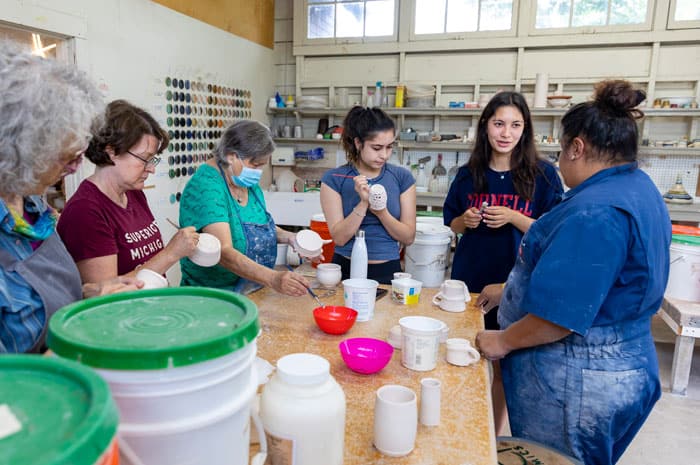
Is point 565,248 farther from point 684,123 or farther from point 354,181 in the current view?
point 684,123

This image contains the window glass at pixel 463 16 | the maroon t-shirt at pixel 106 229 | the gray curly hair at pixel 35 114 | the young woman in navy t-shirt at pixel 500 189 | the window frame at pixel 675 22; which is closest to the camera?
the gray curly hair at pixel 35 114

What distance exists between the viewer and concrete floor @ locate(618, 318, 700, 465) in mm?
2355

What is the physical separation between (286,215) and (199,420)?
4.33 m

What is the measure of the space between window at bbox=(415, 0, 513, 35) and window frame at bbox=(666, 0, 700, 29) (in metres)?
1.38

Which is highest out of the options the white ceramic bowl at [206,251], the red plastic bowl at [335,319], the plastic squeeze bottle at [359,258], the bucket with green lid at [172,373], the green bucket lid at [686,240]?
the bucket with green lid at [172,373]

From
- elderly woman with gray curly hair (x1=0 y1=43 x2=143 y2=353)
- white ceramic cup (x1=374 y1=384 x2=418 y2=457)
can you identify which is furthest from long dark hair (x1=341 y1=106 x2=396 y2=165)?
white ceramic cup (x1=374 y1=384 x2=418 y2=457)

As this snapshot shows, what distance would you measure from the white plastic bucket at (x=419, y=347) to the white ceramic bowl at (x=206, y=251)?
72 cm

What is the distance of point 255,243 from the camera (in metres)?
2.04

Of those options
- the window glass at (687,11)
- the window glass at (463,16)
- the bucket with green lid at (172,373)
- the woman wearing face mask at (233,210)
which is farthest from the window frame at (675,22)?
the bucket with green lid at (172,373)

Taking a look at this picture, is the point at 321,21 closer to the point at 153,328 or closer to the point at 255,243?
the point at 255,243

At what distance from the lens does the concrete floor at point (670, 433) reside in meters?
2.36

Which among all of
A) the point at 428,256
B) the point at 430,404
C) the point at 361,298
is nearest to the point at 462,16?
the point at 428,256

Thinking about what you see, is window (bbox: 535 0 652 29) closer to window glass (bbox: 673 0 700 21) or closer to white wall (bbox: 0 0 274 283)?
window glass (bbox: 673 0 700 21)

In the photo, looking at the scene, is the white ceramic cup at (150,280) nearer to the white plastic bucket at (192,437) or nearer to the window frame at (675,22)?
the white plastic bucket at (192,437)
